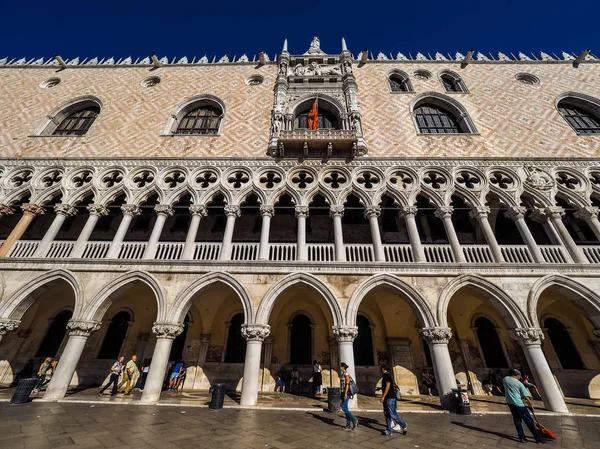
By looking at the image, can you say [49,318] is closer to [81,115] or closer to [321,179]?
[81,115]

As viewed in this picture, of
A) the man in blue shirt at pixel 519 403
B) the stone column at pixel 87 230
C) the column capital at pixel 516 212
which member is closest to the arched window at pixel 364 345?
the man in blue shirt at pixel 519 403

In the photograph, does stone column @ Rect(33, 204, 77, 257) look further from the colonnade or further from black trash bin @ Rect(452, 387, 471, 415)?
black trash bin @ Rect(452, 387, 471, 415)

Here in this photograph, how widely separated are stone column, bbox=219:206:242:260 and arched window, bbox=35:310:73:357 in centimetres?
741

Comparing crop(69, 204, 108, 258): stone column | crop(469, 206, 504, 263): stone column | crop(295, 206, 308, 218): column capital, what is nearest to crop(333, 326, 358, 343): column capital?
crop(295, 206, 308, 218): column capital

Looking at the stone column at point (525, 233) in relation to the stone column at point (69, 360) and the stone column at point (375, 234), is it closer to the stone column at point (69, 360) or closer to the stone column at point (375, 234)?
the stone column at point (375, 234)

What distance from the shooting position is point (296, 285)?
829 centimetres

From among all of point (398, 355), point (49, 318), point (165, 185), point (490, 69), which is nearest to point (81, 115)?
point (165, 185)

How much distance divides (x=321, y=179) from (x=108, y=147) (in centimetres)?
953

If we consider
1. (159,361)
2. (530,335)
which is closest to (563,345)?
(530,335)

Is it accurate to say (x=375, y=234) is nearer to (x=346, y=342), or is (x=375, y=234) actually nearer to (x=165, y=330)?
(x=346, y=342)

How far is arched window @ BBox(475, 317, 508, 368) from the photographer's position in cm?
965

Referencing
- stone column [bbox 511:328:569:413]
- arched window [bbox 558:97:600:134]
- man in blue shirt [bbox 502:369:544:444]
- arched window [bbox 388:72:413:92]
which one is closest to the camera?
man in blue shirt [bbox 502:369:544:444]

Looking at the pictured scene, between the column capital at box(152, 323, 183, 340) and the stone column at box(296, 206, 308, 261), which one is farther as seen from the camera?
the stone column at box(296, 206, 308, 261)

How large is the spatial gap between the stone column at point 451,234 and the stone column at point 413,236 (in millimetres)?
925
